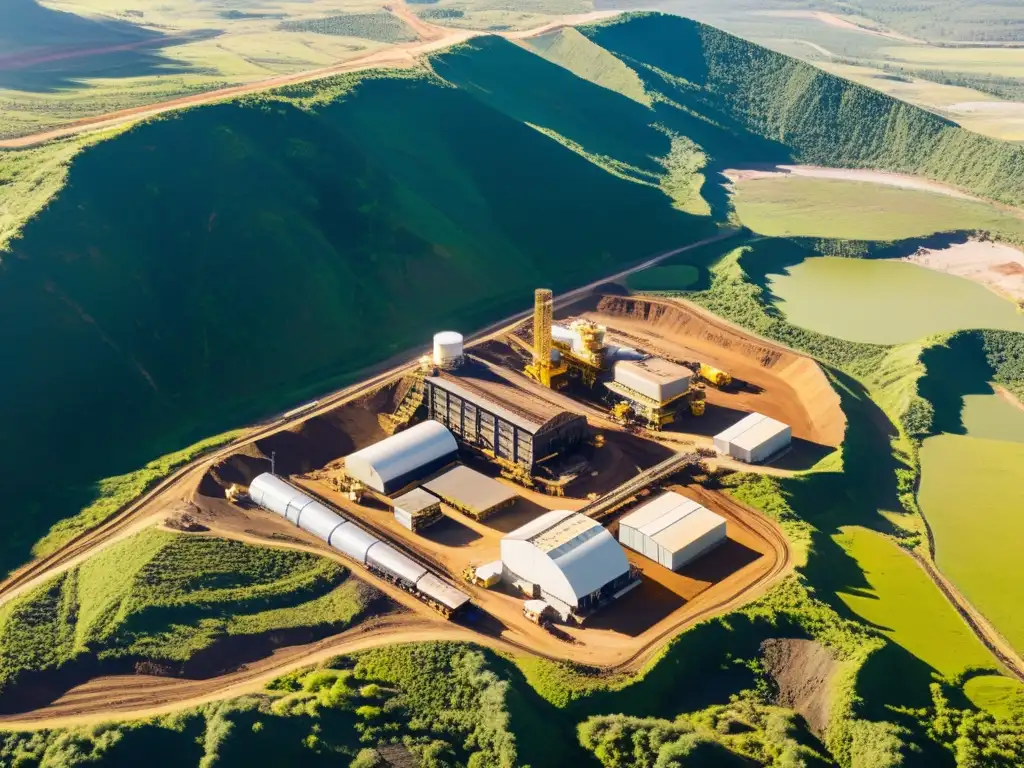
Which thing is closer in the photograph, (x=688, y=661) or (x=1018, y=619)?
(x=688, y=661)

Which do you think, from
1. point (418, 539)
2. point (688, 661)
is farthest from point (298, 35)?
point (688, 661)

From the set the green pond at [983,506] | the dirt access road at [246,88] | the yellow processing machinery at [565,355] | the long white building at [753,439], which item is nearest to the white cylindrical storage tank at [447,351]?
the yellow processing machinery at [565,355]

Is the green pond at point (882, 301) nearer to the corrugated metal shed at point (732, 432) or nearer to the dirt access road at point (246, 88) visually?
the corrugated metal shed at point (732, 432)

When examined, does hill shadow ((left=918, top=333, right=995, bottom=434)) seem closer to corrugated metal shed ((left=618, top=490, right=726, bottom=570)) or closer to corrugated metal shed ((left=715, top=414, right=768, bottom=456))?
corrugated metal shed ((left=715, top=414, right=768, bottom=456))

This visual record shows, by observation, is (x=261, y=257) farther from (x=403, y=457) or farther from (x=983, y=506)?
(x=983, y=506)

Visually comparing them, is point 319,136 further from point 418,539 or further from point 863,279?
point 863,279

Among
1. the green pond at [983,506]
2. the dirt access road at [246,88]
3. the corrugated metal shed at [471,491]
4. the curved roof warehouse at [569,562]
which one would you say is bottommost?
the green pond at [983,506]
